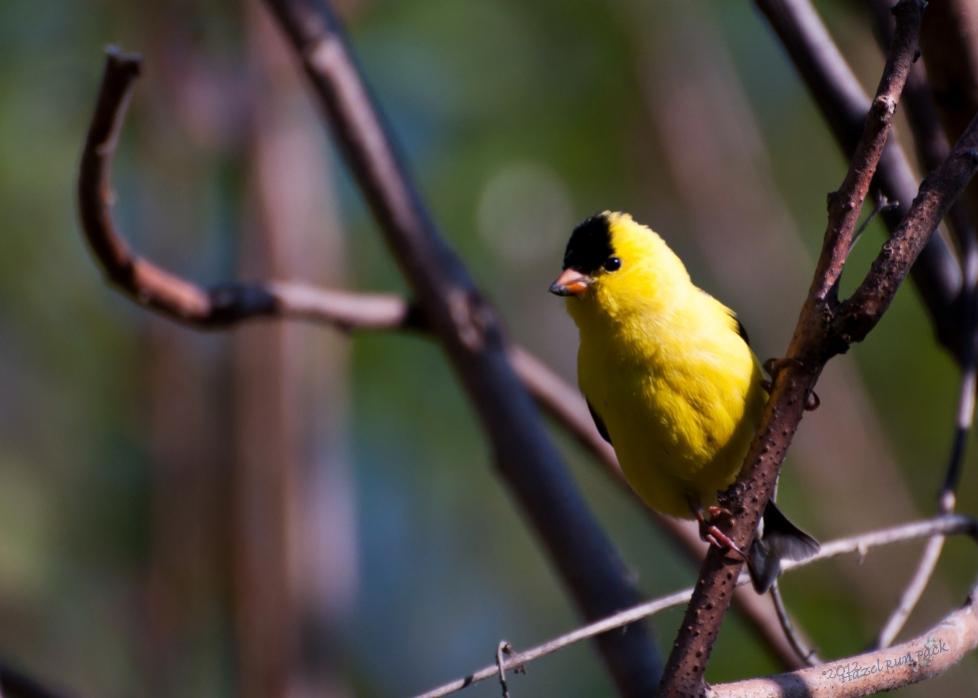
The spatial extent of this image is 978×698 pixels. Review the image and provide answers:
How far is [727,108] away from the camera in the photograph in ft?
20.0

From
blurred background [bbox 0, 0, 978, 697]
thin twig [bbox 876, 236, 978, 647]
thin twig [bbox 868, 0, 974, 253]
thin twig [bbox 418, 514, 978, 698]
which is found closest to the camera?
thin twig [bbox 418, 514, 978, 698]

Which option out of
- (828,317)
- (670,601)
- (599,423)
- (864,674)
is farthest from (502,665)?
(599,423)

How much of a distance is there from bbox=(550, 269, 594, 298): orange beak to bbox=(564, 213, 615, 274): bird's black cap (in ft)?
0.10

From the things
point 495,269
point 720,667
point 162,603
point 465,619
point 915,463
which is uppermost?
point 495,269

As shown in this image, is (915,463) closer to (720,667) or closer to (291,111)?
(720,667)

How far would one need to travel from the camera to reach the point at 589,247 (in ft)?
10.6

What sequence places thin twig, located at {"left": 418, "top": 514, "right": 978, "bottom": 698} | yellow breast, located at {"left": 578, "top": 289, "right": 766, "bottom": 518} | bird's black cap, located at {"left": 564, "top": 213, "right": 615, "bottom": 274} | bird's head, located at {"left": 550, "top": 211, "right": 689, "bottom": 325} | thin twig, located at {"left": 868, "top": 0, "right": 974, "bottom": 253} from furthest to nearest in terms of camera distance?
bird's black cap, located at {"left": 564, "top": 213, "right": 615, "bottom": 274}, bird's head, located at {"left": 550, "top": 211, "right": 689, "bottom": 325}, yellow breast, located at {"left": 578, "top": 289, "right": 766, "bottom": 518}, thin twig, located at {"left": 868, "top": 0, "right": 974, "bottom": 253}, thin twig, located at {"left": 418, "top": 514, "right": 978, "bottom": 698}

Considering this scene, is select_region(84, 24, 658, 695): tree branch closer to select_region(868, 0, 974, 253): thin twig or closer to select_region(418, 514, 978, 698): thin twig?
select_region(418, 514, 978, 698): thin twig

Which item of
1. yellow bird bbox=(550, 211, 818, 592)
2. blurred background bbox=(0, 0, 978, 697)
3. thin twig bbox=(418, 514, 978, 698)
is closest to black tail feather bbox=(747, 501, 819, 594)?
yellow bird bbox=(550, 211, 818, 592)

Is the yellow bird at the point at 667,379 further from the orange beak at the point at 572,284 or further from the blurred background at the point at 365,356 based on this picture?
the blurred background at the point at 365,356

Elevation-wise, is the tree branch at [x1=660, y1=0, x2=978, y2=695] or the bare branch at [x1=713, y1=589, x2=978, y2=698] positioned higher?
the tree branch at [x1=660, y1=0, x2=978, y2=695]

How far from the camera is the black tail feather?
2.76m

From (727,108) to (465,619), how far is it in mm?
3395

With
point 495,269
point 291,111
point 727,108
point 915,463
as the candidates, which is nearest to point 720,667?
point 915,463
